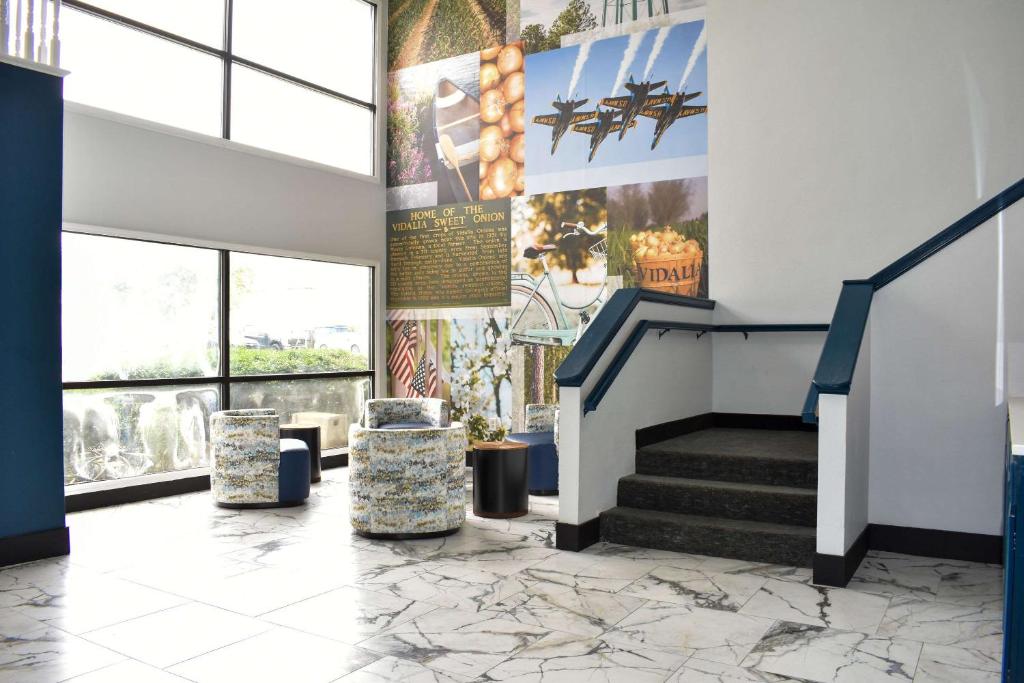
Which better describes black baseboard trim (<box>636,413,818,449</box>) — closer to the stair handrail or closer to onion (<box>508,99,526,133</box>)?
the stair handrail

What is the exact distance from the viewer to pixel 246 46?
7.90m

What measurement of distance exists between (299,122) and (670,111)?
12.9ft

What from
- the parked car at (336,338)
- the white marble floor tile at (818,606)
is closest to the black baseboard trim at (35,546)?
the parked car at (336,338)

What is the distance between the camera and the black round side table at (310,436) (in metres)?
7.34

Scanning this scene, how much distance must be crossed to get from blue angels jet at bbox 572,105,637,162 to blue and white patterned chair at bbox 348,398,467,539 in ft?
12.1

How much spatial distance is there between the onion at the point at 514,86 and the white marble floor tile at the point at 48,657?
6.49 meters

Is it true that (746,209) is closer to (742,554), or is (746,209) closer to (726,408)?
(726,408)

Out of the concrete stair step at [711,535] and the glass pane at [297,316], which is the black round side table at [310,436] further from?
the concrete stair step at [711,535]

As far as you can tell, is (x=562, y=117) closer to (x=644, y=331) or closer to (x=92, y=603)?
Result: (x=644, y=331)

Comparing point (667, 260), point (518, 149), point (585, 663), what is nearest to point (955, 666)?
point (585, 663)

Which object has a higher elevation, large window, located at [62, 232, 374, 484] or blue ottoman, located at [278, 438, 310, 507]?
large window, located at [62, 232, 374, 484]

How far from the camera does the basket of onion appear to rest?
23.5ft

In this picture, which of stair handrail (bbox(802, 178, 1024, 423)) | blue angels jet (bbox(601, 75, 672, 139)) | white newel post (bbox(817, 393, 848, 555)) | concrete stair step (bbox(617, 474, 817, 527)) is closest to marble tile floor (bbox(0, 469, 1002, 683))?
white newel post (bbox(817, 393, 848, 555))

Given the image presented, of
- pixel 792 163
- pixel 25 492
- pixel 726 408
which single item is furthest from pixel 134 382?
pixel 792 163
